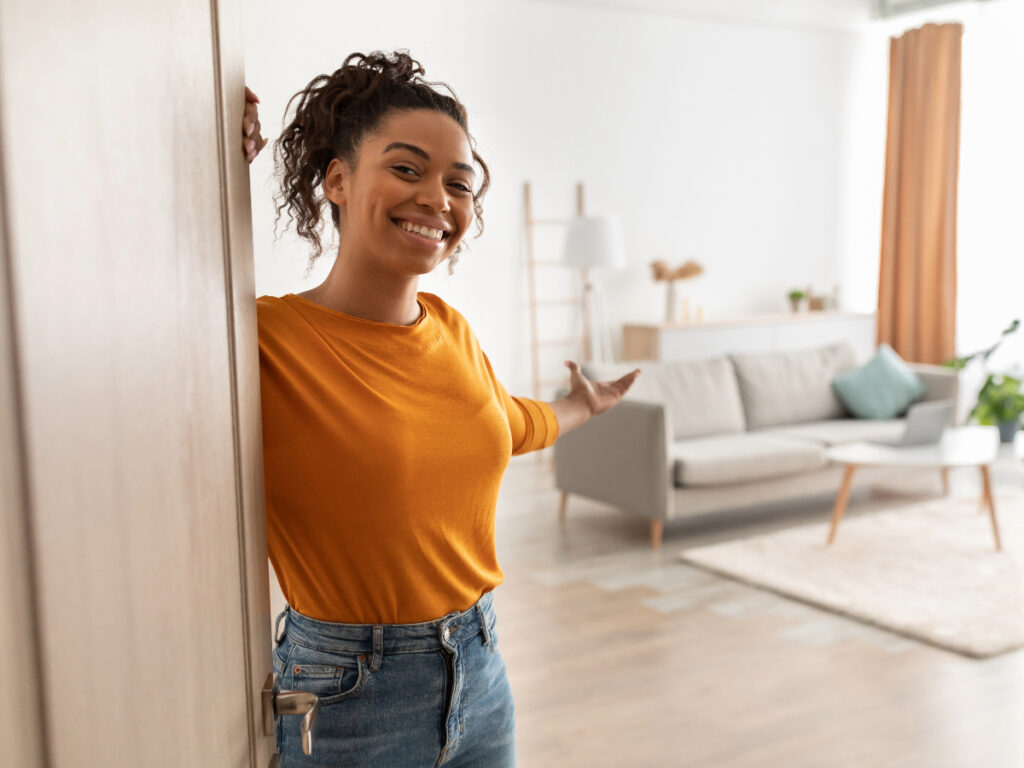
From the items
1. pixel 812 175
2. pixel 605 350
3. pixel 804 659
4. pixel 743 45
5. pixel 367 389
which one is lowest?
pixel 804 659

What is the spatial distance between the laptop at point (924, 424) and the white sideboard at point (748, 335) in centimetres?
165

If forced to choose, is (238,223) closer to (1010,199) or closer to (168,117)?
(168,117)

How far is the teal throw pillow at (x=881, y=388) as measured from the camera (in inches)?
236

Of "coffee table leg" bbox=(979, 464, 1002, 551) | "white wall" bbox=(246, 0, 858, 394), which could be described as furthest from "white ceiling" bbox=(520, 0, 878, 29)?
"coffee table leg" bbox=(979, 464, 1002, 551)

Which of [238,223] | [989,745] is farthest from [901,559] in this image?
[238,223]

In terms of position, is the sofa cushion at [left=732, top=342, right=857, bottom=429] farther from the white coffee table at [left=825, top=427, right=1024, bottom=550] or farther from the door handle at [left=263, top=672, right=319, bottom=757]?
the door handle at [left=263, top=672, right=319, bottom=757]

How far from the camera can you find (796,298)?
25.9 ft

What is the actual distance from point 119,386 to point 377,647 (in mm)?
656

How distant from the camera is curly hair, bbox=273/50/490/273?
1.25 m

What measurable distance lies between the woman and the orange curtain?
7.54 metres

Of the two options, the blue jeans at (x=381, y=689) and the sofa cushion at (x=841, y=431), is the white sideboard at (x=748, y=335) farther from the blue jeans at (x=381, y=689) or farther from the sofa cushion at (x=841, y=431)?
the blue jeans at (x=381, y=689)

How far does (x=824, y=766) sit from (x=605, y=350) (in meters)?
4.78

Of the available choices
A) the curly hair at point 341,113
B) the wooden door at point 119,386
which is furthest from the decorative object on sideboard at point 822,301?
the wooden door at point 119,386

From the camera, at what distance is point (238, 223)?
957mm
